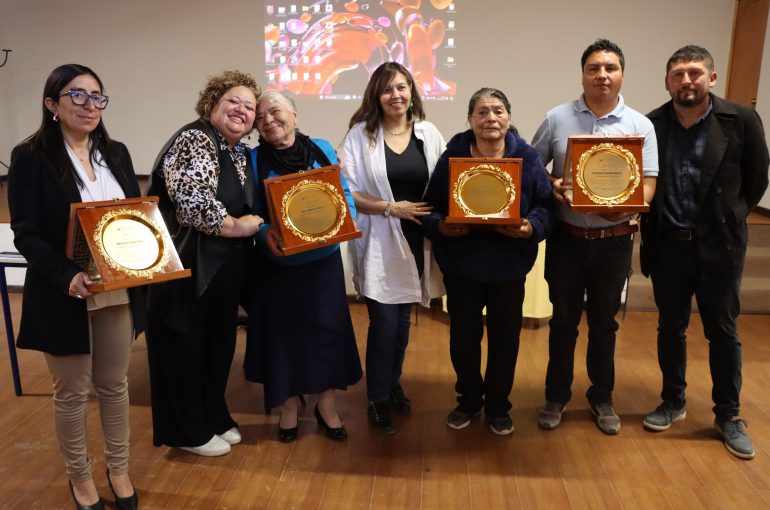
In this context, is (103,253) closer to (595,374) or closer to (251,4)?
(595,374)

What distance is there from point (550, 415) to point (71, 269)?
2.07 m

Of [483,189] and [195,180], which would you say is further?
[483,189]

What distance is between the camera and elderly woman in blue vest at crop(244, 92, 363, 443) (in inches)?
91.4

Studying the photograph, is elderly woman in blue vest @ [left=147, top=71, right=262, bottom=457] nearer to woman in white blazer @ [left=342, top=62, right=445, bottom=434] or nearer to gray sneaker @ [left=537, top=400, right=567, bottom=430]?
woman in white blazer @ [left=342, top=62, right=445, bottom=434]

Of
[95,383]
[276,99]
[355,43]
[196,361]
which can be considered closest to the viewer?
[95,383]

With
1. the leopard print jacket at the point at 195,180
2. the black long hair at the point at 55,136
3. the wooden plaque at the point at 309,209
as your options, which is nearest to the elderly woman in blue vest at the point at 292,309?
the wooden plaque at the point at 309,209

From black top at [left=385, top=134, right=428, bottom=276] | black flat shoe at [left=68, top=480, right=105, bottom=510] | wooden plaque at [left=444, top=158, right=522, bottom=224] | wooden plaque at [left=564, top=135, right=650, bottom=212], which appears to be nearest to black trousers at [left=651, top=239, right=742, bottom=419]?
wooden plaque at [left=564, top=135, right=650, bottom=212]

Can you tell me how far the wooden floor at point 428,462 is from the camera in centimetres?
222

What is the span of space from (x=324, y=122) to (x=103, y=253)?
212 inches

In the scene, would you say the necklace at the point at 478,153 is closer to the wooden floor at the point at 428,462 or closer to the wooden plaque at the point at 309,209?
the wooden plaque at the point at 309,209

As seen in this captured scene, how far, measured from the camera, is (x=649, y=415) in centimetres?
276

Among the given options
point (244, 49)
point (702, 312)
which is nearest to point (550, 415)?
point (702, 312)

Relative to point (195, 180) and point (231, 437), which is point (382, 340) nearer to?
point (231, 437)

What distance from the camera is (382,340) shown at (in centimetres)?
268
